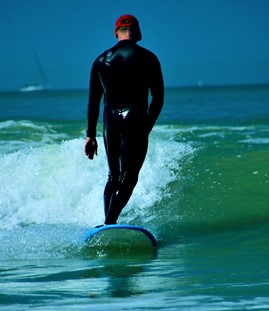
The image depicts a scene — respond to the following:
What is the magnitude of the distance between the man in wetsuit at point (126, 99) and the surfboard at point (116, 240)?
4.7 inches

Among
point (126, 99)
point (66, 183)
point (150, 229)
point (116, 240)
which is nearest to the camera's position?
point (126, 99)

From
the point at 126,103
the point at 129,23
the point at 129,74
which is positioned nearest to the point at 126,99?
the point at 126,103

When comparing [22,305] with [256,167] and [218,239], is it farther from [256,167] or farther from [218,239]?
[256,167]

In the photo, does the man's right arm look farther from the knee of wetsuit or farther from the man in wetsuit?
the knee of wetsuit

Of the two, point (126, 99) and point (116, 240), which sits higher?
point (126, 99)

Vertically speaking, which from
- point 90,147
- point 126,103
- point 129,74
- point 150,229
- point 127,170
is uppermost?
point 129,74

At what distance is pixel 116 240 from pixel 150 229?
1.66 metres

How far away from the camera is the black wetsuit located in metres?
6.77

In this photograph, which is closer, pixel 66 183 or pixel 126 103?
pixel 126 103

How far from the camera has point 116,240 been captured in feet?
22.7

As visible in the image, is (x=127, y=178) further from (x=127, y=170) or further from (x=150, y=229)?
(x=150, y=229)

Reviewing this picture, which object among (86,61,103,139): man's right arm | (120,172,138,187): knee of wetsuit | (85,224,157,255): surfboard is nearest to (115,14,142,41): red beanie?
(86,61,103,139): man's right arm

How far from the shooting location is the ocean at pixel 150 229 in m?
5.26

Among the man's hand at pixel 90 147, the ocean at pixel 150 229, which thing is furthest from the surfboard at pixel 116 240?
the man's hand at pixel 90 147
